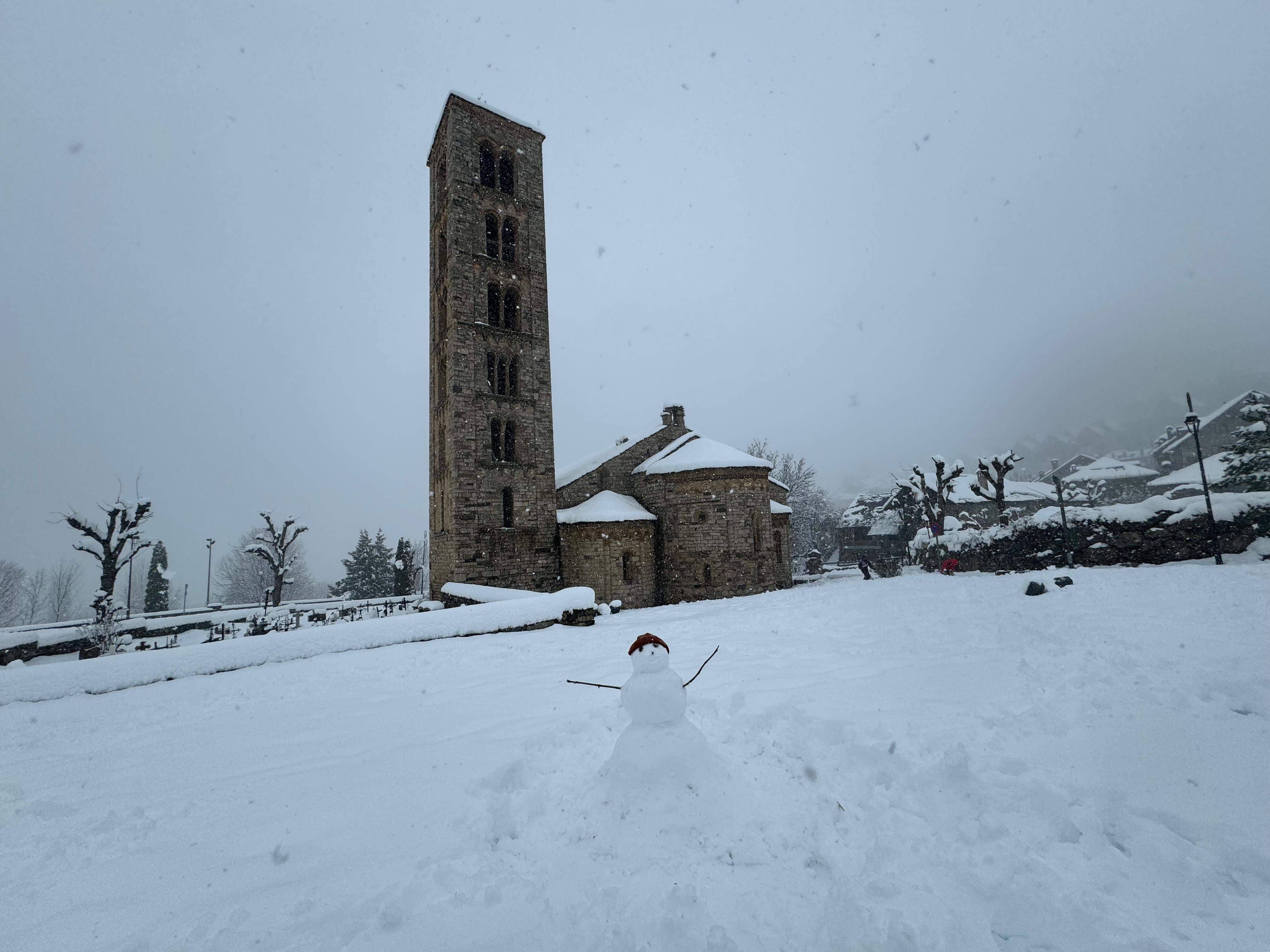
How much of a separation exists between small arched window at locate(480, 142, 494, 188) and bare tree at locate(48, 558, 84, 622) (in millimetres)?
63443

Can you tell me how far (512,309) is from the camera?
2244 centimetres

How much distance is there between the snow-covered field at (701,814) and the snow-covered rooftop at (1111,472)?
176 ft

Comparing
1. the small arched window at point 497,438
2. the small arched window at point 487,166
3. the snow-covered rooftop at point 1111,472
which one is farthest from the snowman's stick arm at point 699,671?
the snow-covered rooftop at point 1111,472

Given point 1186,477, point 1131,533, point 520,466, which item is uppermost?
point 520,466

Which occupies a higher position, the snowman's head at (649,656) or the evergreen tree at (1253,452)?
the evergreen tree at (1253,452)

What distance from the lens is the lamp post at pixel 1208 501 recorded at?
1234cm

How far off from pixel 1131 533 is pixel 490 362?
75.4 ft

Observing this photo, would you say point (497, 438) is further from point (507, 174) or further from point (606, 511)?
point (507, 174)

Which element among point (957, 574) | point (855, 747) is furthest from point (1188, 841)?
point (957, 574)

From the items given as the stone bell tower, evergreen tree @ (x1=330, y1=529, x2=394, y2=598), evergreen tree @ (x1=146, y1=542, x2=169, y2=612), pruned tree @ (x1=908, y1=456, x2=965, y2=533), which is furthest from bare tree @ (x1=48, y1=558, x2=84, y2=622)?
pruned tree @ (x1=908, y1=456, x2=965, y2=533)

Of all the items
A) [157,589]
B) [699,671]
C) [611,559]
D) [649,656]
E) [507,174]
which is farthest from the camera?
[157,589]

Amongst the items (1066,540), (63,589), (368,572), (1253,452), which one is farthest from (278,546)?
(63,589)

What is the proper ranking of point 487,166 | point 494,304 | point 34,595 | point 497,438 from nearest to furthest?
point 497,438
point 494,304
point 487,166
point 34,595

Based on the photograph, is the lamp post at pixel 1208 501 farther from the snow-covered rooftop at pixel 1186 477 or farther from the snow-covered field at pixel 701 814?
the snow-covered rooftop at pixel 1186 477
